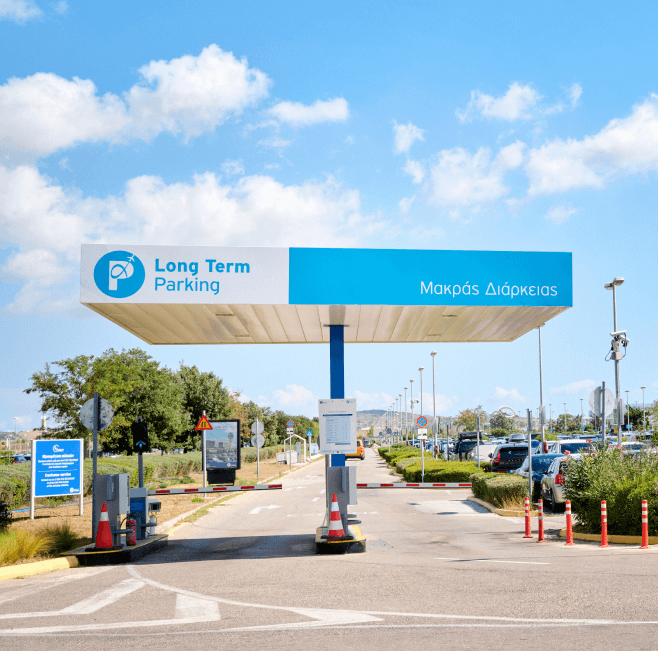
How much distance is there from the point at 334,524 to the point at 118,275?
5.68m

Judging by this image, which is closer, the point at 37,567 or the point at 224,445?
the point at 37,567

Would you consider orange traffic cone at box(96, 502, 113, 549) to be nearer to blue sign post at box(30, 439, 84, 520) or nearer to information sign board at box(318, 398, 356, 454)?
information sign board at box(318, 398, 356, 454)

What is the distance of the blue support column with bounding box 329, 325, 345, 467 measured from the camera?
1435 cm

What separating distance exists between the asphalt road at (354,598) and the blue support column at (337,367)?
70.8 inches

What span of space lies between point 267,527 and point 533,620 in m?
12.2

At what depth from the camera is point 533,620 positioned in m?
6.78

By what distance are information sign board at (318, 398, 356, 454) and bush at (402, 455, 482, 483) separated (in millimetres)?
16080

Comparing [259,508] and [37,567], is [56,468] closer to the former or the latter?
[259,508]

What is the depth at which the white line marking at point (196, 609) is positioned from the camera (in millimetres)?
7383

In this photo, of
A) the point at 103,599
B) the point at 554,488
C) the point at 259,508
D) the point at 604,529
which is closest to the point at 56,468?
the point at 259,508

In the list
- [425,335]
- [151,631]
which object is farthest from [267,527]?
[151,631]

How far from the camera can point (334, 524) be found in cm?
1288

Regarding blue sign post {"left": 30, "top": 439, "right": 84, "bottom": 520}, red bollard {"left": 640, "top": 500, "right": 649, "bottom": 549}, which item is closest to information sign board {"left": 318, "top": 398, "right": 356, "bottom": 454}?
red bollard {"left": 640, "top": 500, "right": 649, "bottom": 549}

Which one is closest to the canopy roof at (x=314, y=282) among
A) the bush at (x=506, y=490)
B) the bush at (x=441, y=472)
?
the bush at (x=506, y=490)
